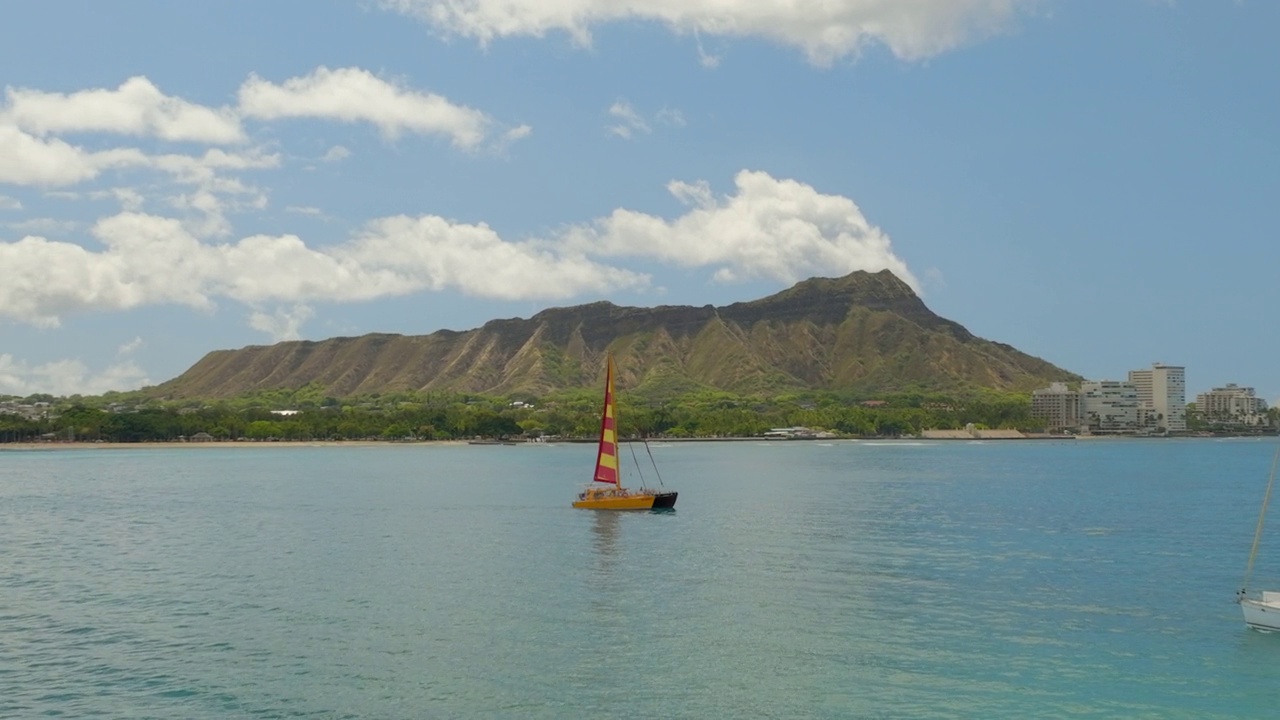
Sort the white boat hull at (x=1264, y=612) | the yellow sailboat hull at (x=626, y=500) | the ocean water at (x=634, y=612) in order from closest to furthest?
the ocean water at (x=634, y=612) < the white boat hull at (x=1264, y=612) < the yellow sailboat hull at (x=626, y=500)

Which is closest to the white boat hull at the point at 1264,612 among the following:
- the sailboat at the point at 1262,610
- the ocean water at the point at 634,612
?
the sailboat at the point at 1262,610

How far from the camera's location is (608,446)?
8981cm

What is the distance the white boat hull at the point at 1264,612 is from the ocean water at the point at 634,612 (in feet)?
1.62

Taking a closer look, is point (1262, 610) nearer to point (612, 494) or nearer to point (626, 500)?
point (626, 500)

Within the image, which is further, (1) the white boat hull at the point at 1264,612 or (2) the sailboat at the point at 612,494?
(2) the sailboat at the point at 612,494

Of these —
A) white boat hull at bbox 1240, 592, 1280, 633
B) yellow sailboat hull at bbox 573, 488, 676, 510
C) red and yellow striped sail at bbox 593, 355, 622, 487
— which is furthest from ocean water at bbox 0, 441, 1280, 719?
red and yellow striped sail at bbox 593, 355, 622, 487

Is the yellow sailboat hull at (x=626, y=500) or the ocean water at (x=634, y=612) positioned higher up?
the yellow sailboat hull at (x=626, y=500)

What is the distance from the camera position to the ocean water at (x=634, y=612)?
3322cm

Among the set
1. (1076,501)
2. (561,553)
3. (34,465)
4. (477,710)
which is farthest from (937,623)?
(34,465)

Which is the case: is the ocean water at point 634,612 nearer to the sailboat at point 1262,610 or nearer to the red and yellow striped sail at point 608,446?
the sailboat at point 1262,610

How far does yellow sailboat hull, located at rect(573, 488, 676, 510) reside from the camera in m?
89.4

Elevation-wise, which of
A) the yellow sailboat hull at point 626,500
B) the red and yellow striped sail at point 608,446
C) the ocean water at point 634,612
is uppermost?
the red and yellow striped sail at point 608,446

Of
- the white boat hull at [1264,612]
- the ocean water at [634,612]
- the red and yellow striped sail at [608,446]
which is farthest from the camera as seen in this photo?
the red and yellow striped sail at [608,446]

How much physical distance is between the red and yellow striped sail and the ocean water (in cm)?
501
